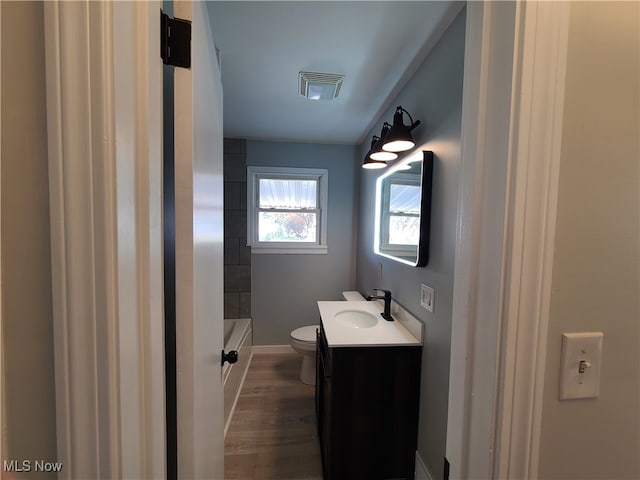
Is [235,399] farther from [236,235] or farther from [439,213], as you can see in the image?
[439,213]

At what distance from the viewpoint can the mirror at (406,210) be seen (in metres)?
1.45

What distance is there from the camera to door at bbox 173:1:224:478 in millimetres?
649

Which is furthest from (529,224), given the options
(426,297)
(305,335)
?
(305,335)

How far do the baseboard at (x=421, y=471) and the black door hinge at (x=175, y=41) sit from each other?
1993 mm

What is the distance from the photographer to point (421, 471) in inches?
55.5

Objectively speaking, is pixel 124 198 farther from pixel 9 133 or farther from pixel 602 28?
pixel 602 28

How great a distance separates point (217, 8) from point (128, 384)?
60.0 inches

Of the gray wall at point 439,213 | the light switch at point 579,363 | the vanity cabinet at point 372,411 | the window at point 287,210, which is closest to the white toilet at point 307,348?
the vanity cabinet at point 372,411

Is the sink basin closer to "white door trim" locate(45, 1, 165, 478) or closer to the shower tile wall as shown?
the shower tile wall

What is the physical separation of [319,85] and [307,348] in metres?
2.05

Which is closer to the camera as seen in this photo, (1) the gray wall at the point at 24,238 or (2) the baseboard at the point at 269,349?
(1) the gray wall at the point at 24,238

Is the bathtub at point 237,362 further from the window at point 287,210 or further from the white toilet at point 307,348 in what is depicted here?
the window at point 287,210

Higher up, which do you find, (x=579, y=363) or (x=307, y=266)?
(x=579, y=363)

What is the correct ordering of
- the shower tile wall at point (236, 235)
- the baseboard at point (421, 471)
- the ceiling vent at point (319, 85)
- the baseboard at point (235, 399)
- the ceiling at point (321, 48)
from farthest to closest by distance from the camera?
the shower tile wall at point (236, 235), the baseboard at point (235, 399), the ceiling vent at point (319, 85), the baseboard at point (421, 471), the ceiling at point (321, 48)
